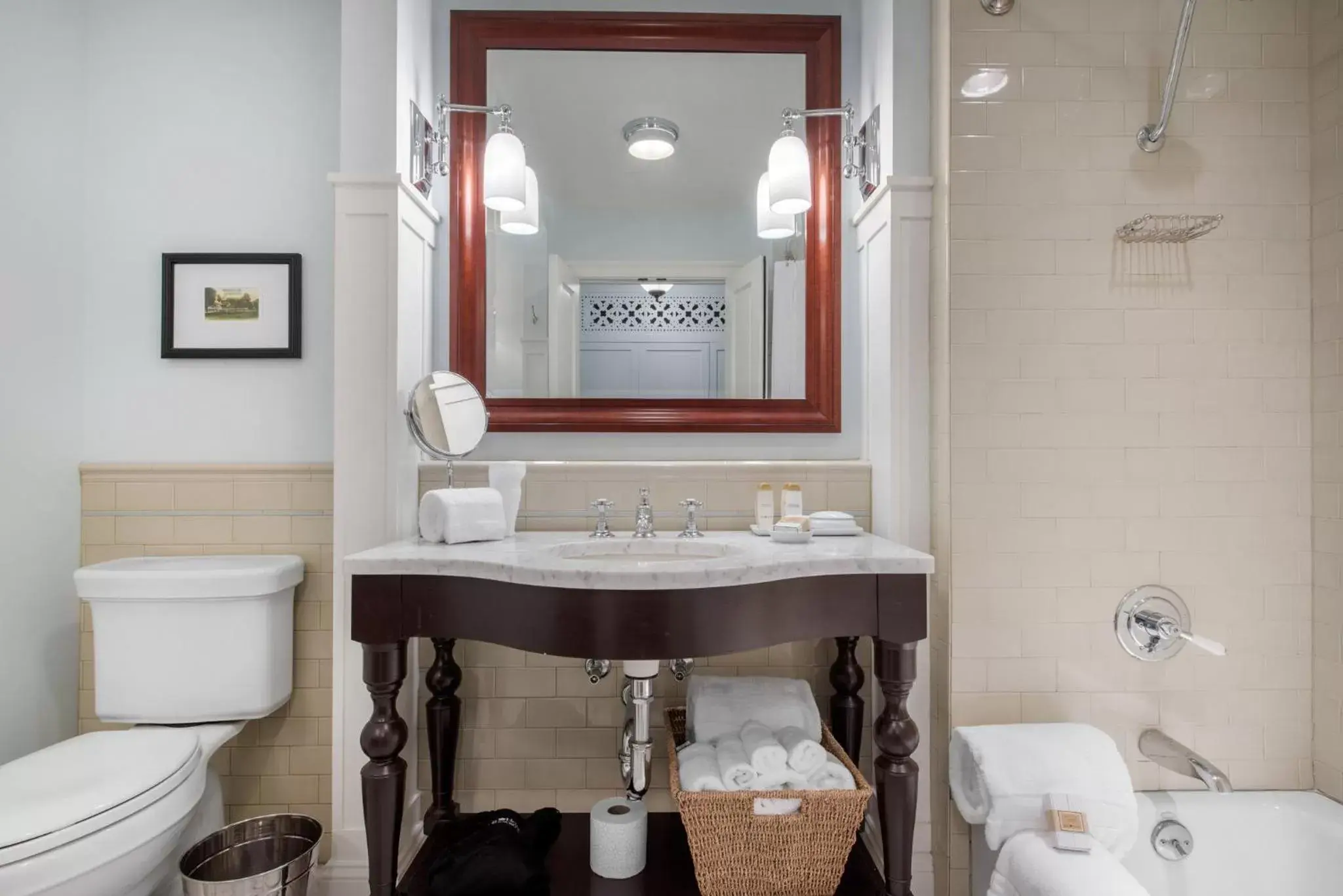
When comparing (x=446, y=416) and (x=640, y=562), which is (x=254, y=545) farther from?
(x=640, y=562)

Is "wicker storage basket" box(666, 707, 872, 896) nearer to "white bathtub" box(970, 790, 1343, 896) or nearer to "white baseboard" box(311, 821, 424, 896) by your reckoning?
"white bathtub" box(970, 790, 1343, 896)

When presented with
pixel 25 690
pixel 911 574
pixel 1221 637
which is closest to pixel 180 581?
pixel 25 690

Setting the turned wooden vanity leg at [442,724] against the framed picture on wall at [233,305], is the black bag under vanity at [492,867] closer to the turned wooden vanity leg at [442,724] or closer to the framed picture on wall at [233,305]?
the turned wooden vanity leg at [442,724]

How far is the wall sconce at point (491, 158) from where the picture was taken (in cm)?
173

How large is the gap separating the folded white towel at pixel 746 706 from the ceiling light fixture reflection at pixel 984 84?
1.41 metres

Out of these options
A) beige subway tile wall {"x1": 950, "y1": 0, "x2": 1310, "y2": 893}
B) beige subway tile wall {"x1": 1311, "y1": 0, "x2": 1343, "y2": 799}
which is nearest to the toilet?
beige subway tile wall {"x1": 950, "y1": 0, "x2": 1310, "y2": 893}

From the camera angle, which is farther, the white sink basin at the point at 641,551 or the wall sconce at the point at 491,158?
the wall sconce at the point at 491,158

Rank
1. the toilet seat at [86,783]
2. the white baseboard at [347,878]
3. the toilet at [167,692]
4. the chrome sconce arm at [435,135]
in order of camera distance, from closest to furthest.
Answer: the toilet seat at [86,783] < the toilet at [167,692] < the white baseboard at [347,878] < the chrome sconce arm at [435,135]

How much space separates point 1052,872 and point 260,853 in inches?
66.6

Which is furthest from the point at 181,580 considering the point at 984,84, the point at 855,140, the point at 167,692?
the point at 984,84

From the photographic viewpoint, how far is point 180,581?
60.2 inches

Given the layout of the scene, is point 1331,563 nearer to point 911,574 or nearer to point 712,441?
point 911,574

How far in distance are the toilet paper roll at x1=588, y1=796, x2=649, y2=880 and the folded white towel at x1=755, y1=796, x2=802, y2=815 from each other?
1.03ft

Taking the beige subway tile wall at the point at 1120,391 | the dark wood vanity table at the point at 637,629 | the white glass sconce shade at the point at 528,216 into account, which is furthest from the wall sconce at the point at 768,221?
the dark wood vanity table at the point at 637,629
